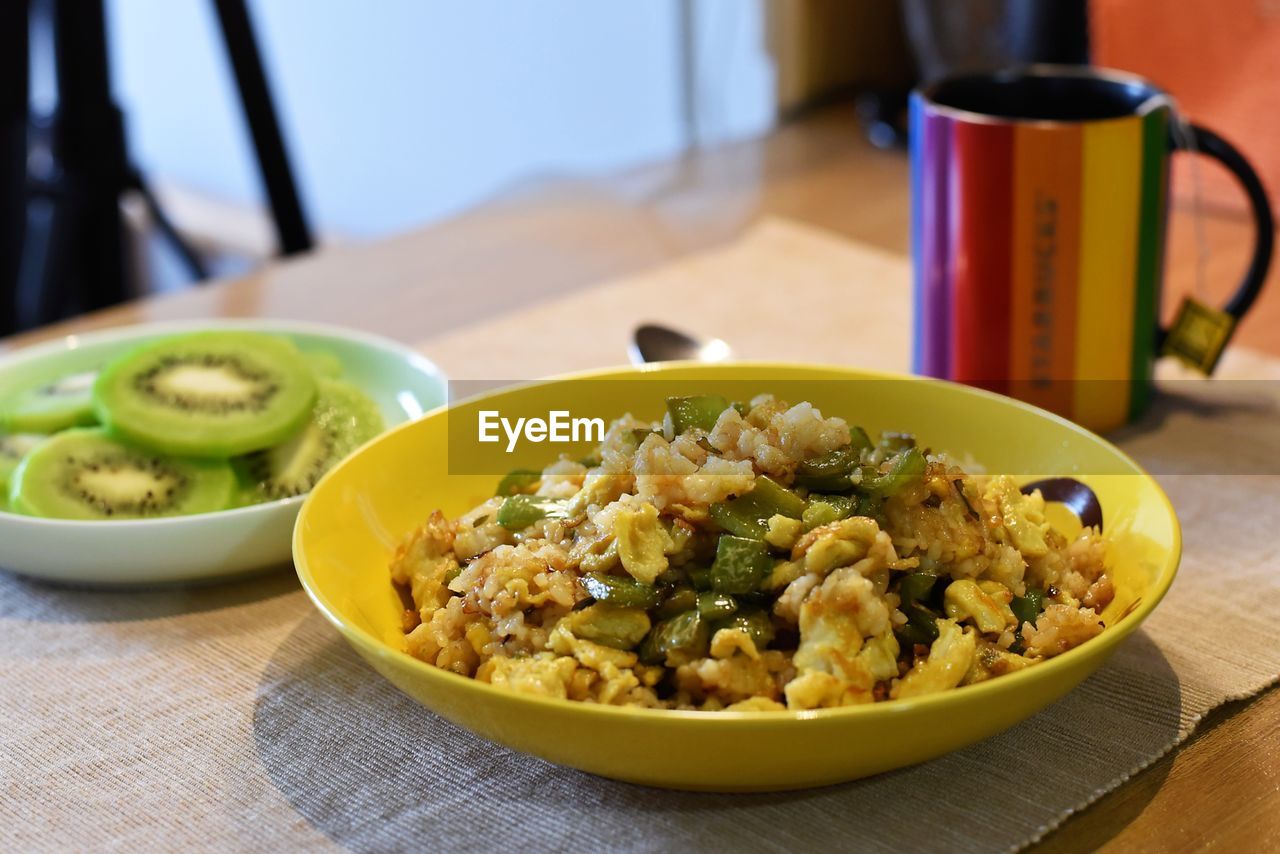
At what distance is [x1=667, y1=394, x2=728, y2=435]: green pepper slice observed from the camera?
0.80 metres

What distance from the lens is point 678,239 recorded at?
5.59 feet

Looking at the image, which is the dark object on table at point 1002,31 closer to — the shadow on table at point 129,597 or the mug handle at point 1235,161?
the mug handle at point 1235,161

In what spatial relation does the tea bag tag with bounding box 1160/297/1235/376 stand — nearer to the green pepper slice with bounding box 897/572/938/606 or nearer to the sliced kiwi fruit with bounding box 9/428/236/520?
the green pepper slice with bounding box 897/572/938/606

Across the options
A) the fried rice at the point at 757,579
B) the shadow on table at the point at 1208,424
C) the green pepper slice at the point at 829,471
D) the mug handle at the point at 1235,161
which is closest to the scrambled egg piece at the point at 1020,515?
the fried rice at the point at 757,579

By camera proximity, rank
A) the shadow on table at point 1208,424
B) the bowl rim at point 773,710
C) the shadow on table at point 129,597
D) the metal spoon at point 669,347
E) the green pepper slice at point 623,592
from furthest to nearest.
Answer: the metal spoon at point 669,347 → the shadow on table at point 1208,424 → the shadow on table at point 129,597 → the green pepper slice at point 623,592 → the bowl rim at point 773,710

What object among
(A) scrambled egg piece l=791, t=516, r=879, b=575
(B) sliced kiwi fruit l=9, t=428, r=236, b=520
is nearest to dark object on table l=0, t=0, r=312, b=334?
(B) sliced kiwi fruit l=9, t=428, r=236, b=520

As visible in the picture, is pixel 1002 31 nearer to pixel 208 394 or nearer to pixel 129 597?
pixel 208 394

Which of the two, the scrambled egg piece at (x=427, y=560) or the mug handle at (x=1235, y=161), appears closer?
the scrambled egg piece at (x=427, y=560)

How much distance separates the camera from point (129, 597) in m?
0.93

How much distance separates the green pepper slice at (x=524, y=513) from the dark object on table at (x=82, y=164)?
4.50ft

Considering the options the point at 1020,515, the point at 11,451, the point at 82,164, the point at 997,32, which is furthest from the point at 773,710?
the point at 82,164

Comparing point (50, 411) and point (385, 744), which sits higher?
point (50, 411)

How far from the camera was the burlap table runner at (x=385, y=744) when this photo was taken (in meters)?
0.68

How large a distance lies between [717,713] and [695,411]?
25 cm
